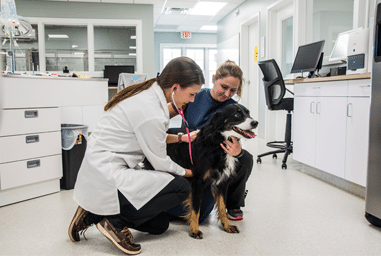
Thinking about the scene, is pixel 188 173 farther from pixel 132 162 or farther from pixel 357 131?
pixel 357 131

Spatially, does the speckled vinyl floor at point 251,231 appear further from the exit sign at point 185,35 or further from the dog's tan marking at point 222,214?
the exit sign at point 185,35

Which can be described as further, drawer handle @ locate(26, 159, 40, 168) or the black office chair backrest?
the black office chair backrest

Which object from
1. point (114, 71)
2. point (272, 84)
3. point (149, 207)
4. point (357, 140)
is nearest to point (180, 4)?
point (114, 71)

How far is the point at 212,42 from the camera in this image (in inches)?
402

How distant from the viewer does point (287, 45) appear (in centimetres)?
487

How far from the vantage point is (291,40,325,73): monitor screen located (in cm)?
324

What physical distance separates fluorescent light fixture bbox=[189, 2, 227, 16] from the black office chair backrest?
136 inches

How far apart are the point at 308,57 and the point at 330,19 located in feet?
2.89

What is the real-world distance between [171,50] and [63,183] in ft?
26.4

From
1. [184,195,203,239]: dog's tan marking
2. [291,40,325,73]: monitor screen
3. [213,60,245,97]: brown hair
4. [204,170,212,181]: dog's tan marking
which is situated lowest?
[184,195,203,239]: dog's tan marking

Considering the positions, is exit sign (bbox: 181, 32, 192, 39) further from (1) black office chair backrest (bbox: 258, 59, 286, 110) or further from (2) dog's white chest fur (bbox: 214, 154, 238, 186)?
(2) dog's white chest fur (bbox: 214, 154, 238, 186)

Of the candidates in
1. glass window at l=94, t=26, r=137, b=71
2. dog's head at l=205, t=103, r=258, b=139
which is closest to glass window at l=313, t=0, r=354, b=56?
dog's head at l=205, t=103, r=258, b=139

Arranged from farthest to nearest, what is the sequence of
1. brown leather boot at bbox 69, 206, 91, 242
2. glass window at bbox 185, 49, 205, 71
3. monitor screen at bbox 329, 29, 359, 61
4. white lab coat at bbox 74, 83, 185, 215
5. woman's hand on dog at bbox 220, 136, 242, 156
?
glass window at bbox 185, 49, 205, 71
monitor screen at bbox 329, 29, 359, 61
woman's hand on dog at bbox 220, 136, 242, 156
brown leather boot at bbox 69, 206, 91, 242
white lab coat at bbox 74, 83, 185, 215

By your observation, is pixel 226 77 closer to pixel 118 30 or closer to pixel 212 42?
pixel 118 30
